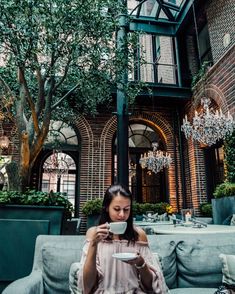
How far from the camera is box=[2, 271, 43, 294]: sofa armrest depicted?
1389 millimetres

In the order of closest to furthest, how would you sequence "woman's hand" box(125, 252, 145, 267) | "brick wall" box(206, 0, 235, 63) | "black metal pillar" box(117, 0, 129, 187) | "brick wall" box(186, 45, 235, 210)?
"woman's hand" box(125, 252, 145, 267) → "black metal pillar" box(117, 0, 129, 187) → "brick wall" box(186, 45, 235, 210) → "brick wall" box(206, 0, 235, 63)

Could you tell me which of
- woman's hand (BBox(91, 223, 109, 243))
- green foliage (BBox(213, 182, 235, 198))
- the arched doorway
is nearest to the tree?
woman's hand (BBox(91, 223, 109, 243))

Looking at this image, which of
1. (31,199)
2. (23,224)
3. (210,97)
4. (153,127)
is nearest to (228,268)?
(23,224)

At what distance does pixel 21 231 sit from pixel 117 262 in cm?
181

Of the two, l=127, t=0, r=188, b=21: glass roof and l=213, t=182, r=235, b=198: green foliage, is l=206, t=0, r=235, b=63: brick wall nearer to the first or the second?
l=127, t=0, r=188, b=21: glass roof

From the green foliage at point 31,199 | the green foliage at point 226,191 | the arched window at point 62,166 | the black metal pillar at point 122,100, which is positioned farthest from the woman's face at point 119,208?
the arched window at point 62,166

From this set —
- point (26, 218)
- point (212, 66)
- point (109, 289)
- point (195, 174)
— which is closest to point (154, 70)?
point (212, 66)

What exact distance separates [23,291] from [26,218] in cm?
170

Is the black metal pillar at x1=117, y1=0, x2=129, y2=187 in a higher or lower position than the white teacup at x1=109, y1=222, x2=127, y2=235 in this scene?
higher

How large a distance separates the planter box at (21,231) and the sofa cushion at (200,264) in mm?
1509

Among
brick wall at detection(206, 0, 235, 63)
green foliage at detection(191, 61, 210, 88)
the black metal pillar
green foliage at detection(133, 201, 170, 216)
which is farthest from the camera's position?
green foliage at detection(133, 201, 170, 216)

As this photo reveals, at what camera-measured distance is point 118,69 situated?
168 inches

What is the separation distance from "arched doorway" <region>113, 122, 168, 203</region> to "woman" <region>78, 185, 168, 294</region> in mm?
7120

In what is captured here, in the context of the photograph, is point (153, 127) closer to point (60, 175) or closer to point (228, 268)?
point (60, 175)
